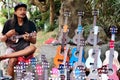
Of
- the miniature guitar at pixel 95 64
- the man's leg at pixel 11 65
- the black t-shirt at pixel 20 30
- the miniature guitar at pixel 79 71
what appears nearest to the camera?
the miniature guitar at pixel 79 71

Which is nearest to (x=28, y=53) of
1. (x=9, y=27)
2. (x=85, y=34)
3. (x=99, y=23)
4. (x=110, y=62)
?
(x=9, y=27)

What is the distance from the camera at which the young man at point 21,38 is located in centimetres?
364

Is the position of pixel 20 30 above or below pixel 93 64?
above

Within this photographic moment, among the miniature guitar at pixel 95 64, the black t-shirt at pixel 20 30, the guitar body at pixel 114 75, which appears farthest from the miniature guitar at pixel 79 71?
the black t-shirt at pixel 20 30

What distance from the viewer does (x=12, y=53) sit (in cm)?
370

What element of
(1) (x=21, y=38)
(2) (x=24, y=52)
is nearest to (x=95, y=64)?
(2) (x=24, y=52)

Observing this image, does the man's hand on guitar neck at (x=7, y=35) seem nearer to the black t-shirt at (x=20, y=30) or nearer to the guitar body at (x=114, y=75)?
the black t-shirt at (x=20, y=30)

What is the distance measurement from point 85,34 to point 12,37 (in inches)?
71.9

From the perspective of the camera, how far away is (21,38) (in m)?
3.79

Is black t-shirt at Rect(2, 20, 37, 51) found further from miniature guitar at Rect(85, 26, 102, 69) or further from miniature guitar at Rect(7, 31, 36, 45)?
miniature guitar at Rect(85, 26, 102, 69)

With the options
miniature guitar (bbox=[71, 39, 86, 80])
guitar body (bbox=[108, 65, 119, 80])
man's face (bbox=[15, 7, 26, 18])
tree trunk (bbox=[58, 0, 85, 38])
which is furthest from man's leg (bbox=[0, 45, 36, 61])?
tree trunk (bbox=[58, 0, 85, 38])

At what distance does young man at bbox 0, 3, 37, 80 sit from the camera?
3.64 metres

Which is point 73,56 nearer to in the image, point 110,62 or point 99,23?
point 110,62

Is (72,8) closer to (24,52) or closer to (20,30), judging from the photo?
(20,30)
